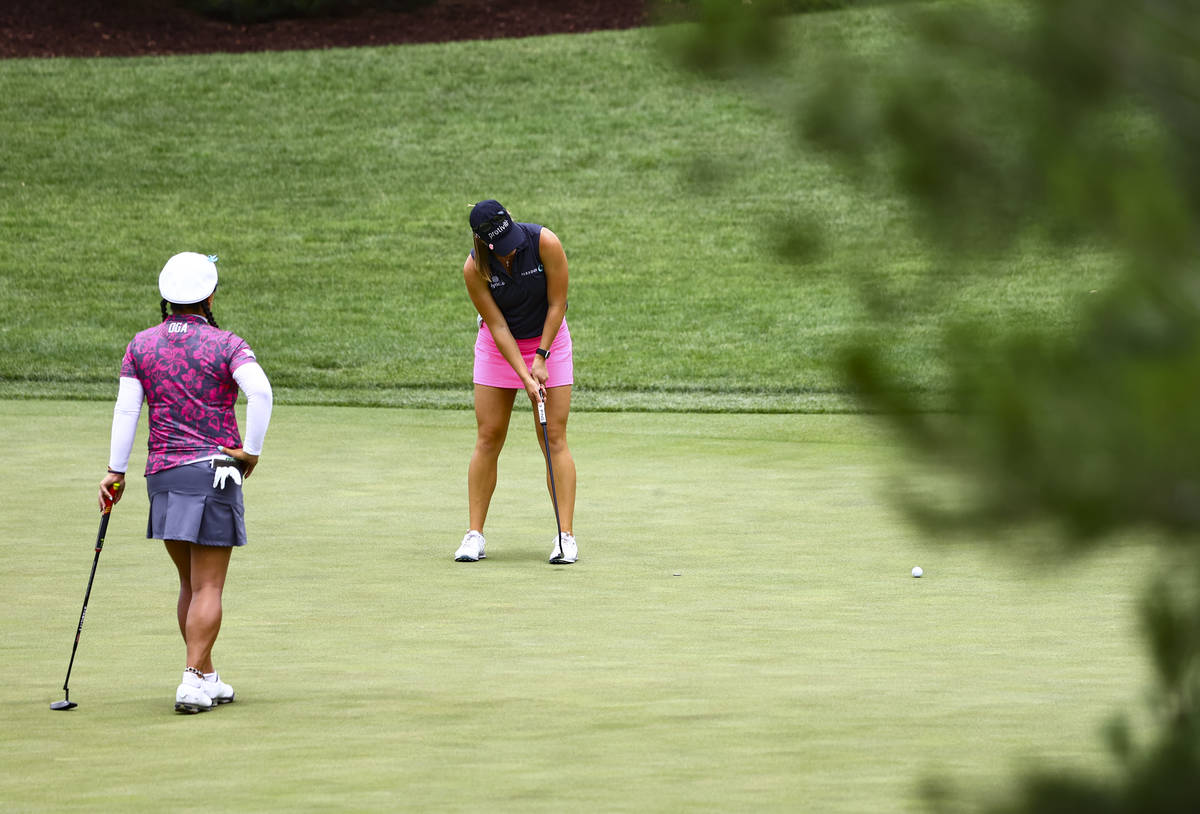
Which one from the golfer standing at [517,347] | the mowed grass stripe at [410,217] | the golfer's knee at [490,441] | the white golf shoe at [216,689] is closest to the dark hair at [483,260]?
the golfer standing at [517,347]

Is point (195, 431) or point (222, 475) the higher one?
point (195, 431)

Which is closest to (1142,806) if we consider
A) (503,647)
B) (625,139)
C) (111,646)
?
(503,647)

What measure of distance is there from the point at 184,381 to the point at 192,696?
1.18 meters

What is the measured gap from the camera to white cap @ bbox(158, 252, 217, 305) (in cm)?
689

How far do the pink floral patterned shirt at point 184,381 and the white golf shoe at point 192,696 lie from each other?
81cm

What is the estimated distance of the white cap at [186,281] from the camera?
6895 millimetres

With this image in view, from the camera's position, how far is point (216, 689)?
6.70m

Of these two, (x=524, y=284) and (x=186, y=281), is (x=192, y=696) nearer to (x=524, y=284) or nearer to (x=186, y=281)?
(x=186, y=281)

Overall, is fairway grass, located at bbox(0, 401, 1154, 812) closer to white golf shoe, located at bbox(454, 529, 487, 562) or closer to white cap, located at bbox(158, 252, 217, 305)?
white golf shoe, located at bbox(454, 529, 487, 562)

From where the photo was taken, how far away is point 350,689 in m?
6.98

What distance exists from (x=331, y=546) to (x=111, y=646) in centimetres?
261

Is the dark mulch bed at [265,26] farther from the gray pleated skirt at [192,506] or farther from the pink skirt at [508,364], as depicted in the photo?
the gray pleated skirt at [192,506]

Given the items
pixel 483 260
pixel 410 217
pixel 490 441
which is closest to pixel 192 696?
pixel 490 441

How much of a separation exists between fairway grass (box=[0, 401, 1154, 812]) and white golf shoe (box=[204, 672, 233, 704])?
6 cm
